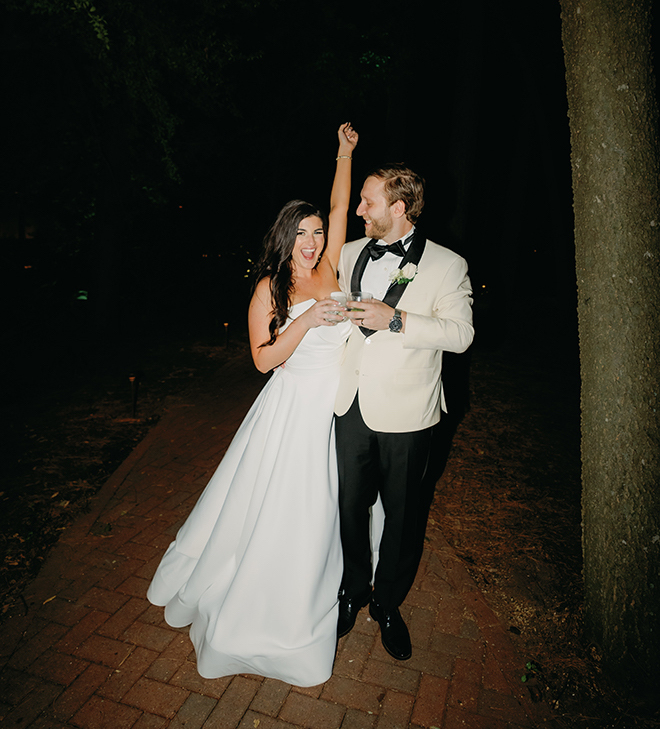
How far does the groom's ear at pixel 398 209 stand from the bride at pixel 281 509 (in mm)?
507

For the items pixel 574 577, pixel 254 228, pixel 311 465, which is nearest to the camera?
pixel 311 465

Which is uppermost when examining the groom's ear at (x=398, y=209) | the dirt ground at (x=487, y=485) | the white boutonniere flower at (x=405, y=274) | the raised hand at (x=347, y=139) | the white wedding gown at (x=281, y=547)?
the raised hand at (x=347, y=139)

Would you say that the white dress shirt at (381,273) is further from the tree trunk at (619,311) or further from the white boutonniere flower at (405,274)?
the tree trunk at (619,311)

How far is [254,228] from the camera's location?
15.4 meters

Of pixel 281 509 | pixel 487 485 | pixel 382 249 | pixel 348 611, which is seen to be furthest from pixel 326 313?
pixel 487 485

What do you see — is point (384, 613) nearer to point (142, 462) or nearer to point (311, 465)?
point (311, 465)

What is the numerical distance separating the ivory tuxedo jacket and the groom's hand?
0.60ft

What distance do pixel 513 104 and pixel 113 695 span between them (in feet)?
55.5

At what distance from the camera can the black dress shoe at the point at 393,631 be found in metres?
2.80

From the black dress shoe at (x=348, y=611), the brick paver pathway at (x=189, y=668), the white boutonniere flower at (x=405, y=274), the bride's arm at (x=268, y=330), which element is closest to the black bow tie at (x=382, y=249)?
the white boutonniere flower at (x=405, y=274)

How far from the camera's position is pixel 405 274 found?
8.23ft

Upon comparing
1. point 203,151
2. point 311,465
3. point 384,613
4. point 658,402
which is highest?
point 203,151

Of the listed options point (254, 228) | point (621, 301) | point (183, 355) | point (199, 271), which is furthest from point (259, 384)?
point (254, 228)

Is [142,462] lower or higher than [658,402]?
lower
